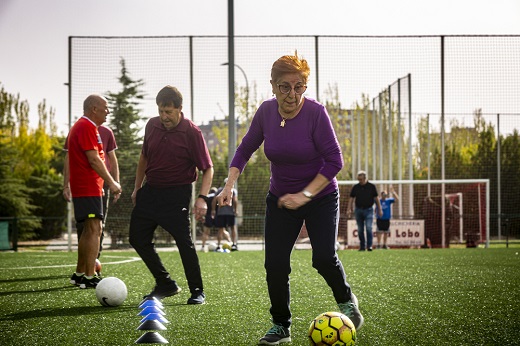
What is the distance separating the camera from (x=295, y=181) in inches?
207

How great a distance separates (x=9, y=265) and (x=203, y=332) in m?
8.27

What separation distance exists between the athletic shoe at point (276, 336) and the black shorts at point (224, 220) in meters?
14.3

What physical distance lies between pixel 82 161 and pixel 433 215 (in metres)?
17.3

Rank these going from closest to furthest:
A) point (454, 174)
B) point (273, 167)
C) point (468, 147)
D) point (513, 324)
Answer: point (273, 167)
point (513, 324)
point (454, 174)
point (468, 147)

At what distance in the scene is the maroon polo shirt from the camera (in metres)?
7.18

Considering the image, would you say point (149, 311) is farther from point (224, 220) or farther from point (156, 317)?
point (224, 220)

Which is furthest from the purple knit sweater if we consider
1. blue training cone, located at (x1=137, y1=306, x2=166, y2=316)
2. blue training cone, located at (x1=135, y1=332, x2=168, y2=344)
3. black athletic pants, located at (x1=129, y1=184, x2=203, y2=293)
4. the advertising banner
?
the advertising banner

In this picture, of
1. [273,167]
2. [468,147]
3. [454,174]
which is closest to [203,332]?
[273,167]

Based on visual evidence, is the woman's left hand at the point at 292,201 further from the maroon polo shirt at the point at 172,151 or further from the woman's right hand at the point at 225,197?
the maroon polo shirt at the point at 172,151

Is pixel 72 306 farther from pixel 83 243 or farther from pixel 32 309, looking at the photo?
pixel 83 243

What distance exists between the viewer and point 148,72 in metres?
21.1

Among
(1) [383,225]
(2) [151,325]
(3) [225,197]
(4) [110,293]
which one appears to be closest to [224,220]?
(1) [383,225]

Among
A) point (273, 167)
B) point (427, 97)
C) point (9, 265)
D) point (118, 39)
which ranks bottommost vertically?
point (9, 265)

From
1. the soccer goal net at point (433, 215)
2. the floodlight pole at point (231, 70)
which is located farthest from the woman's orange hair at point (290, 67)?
the soccer goal net at point (433, 215)
